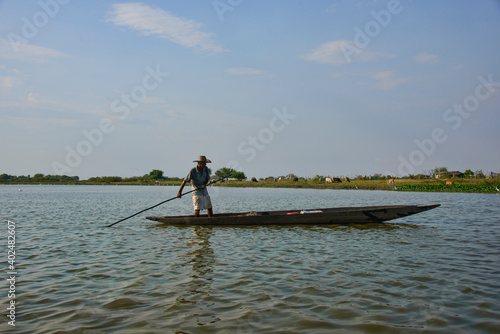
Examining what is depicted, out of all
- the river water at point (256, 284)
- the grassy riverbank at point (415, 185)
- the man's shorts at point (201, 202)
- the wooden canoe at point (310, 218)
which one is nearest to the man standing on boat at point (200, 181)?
the man's shorts at point (201, 202)

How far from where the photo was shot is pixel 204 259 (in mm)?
7371

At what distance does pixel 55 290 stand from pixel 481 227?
12568 mm

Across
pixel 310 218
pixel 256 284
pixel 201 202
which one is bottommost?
pixel 256 284

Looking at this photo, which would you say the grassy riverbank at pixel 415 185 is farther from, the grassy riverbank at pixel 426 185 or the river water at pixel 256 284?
the river water at pixel 256 284

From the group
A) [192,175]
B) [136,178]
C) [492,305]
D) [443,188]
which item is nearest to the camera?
[492,305]

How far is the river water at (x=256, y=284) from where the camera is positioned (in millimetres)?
4113

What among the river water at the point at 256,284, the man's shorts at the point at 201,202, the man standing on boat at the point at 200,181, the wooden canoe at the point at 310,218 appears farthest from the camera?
the wooden canoe at the point at 310,218

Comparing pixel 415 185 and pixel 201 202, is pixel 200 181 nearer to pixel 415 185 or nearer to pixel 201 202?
pixel 201 202

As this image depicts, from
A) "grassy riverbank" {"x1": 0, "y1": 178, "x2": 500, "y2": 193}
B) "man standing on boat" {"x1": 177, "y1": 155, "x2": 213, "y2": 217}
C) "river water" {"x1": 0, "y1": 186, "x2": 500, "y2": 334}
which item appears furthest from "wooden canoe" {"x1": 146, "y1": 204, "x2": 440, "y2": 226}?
"grassy riverbank" {"x1": 0, "y1": 178, "x2": 500, "y2": 193}

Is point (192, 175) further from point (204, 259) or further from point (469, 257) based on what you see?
point (469, 257)

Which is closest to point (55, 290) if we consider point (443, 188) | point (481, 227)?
point (481, 227)

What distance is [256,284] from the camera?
5.53 meters

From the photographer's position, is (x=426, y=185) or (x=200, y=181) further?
(x=426, y=185)

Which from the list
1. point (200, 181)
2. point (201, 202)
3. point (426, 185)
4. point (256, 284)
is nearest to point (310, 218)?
point (201, 202)
